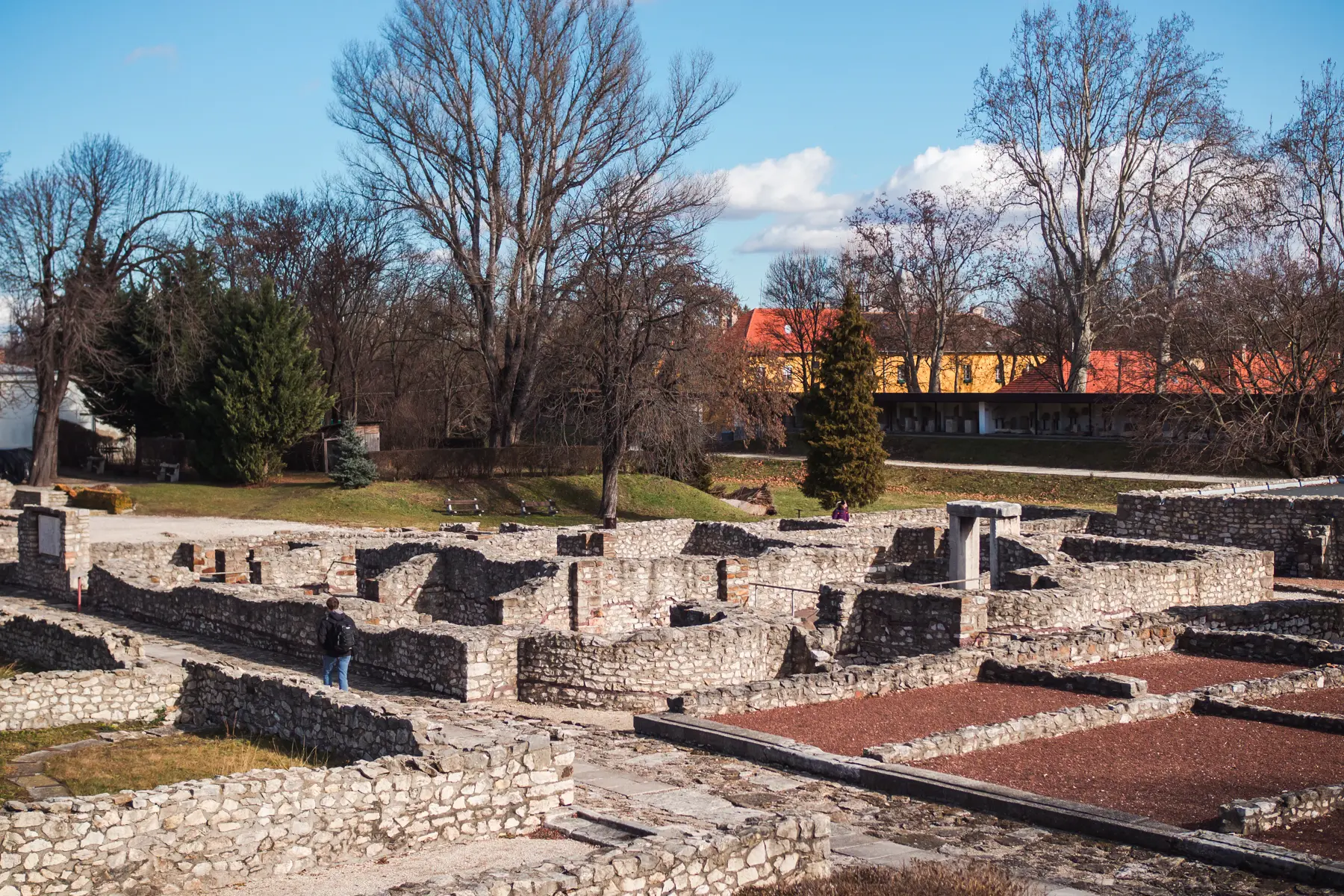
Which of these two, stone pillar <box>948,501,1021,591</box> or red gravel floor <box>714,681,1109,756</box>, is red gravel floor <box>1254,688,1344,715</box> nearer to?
red gravel floor <box>714,681,1109,756</box>

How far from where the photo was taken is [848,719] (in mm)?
14203

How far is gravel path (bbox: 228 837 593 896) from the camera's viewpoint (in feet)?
29.2

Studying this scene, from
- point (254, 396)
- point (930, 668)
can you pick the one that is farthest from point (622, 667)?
point (254, 396)

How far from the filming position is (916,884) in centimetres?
822

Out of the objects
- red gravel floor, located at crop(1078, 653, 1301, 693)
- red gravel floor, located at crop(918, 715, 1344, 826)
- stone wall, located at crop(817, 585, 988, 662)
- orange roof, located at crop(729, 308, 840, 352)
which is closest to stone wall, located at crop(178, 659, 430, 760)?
red gravel floor, located at crop(918, 715, 1344, 826)

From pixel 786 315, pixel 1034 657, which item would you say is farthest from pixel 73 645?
pixel 786 315

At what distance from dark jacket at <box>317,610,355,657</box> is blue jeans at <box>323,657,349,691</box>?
8cm

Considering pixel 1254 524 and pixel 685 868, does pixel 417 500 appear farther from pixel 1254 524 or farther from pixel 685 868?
pixel 685 868

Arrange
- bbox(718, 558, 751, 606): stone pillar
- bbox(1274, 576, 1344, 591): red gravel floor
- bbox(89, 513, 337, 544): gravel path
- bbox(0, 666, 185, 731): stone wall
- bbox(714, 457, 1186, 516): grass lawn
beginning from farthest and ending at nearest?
bbox(714, 457, 1186, 516): grass lawn < bbox(89, 513, 337, 544): gravel path < bbox(1274, 576, 1344, 591): red gravel floor < bbox(718, 558, 751, 606): stone pillar < bbox(0, 666, 185, 731): stone wall

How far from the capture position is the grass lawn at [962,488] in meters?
45.5

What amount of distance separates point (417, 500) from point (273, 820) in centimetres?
3369

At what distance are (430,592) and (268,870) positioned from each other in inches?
543

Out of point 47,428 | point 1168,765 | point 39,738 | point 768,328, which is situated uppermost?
point 768,328

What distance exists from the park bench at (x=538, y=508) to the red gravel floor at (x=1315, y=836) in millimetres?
33361
